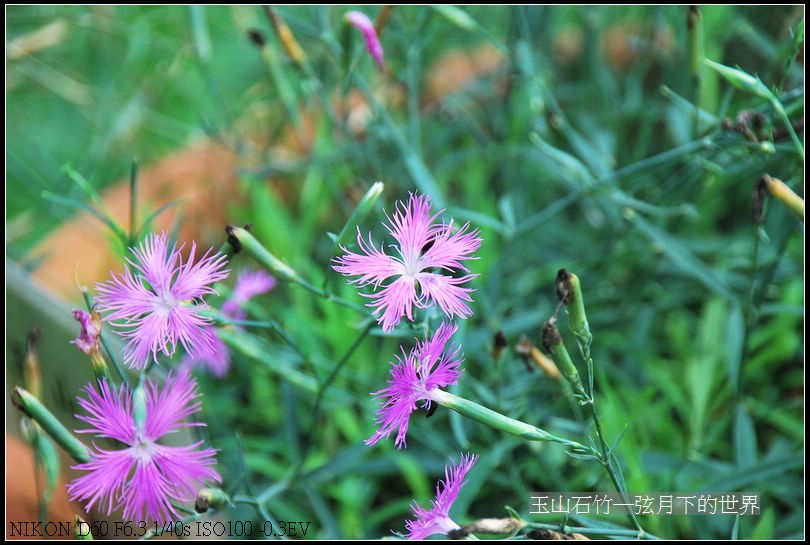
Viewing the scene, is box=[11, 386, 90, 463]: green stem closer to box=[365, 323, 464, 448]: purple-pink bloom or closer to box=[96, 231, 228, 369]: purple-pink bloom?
box=[96, 231, 228, 369]: purple-pink bloom

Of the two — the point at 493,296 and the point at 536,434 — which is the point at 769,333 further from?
the point at 536,434

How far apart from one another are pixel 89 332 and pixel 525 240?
0.55m

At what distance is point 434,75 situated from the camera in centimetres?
104

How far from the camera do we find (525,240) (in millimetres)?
809

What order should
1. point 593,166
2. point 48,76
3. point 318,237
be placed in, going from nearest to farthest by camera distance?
point 593,166 < point 318,237 < point 48,76

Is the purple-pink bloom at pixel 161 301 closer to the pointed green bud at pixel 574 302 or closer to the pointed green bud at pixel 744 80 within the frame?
the pointed green bud at pixel 574 302

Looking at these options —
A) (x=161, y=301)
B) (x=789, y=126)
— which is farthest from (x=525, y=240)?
(x=161, y=301)

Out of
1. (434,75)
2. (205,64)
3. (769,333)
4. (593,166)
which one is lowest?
(769,333)

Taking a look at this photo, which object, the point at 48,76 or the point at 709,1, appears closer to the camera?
the point at 709,1

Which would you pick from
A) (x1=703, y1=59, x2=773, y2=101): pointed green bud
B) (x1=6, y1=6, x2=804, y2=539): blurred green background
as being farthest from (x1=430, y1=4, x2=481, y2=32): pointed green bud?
(x1=703, y1=59, x2=773, y2=101): pointed green bud

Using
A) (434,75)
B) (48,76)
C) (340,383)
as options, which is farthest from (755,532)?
(48,76)

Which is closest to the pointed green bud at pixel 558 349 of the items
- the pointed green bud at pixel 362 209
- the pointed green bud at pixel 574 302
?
the pointed green bud at pixel 574 302

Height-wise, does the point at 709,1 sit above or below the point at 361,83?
above

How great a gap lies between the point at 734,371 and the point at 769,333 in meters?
0.17
